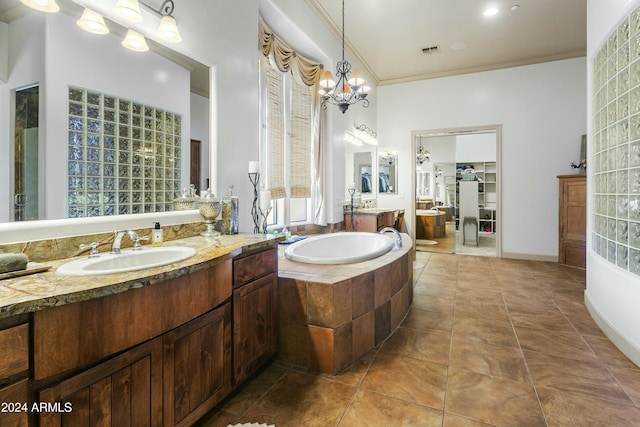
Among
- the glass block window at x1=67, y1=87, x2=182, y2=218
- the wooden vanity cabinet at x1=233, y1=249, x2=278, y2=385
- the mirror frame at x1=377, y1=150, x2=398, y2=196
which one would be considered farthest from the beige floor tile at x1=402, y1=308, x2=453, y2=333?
the mirror frame at x1=377, y1=150, x2=398, y2=196

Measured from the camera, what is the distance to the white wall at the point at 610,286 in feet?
6.46

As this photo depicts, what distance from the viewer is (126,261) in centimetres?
140

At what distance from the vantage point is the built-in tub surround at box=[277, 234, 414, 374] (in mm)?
1846

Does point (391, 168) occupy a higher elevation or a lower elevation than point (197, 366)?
higher

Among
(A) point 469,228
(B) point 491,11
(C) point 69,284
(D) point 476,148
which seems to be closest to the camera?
(C) point 69,284

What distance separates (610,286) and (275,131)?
319 centimetres

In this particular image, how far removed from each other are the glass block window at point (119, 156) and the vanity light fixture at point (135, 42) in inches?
11.8

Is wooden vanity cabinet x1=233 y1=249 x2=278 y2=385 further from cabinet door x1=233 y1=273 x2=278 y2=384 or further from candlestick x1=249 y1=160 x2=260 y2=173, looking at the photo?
candlestick x1=249 y1=160 x2=260 y2=173

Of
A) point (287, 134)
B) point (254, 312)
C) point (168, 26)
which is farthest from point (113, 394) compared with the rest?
point (287, 134)

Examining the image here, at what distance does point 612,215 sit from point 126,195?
10.6 feet

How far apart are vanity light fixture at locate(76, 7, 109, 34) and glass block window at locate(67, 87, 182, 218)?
1.00ft

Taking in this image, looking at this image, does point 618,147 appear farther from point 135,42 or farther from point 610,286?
point 135,42

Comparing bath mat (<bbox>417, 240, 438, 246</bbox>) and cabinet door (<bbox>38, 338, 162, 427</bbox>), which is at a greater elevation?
cabinet door (<bbox>38, 338, 162, 427</bbox>)

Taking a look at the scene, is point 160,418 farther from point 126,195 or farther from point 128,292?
point 126,195
